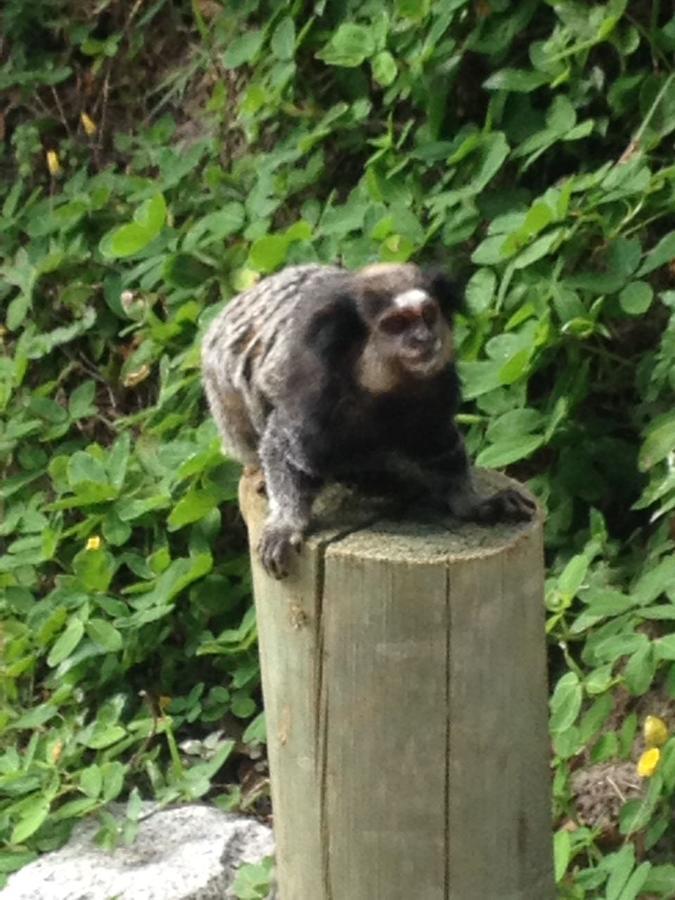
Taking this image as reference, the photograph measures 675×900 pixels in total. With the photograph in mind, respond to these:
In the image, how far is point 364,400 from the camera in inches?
105

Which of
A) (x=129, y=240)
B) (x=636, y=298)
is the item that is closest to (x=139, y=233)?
(x=129, y=240)

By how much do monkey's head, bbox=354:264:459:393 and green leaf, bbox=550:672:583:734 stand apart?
110 centimetres

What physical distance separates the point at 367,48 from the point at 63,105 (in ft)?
6.65

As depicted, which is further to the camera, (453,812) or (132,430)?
(132,430)

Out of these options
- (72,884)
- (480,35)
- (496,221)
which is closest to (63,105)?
(480,35)

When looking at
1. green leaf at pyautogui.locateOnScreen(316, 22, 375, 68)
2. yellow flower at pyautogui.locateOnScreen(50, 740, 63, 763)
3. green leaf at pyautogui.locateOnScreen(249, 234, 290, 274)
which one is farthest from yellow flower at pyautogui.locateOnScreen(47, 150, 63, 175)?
yellow flower at pyautogui.locateOnScreen(50, 740, 63, 763)

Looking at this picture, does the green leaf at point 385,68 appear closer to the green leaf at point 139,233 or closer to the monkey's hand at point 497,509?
the green leaf at point 139,233

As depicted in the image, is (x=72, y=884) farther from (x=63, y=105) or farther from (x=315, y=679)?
(x=63, y=105)

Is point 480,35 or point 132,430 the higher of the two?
point 480,35

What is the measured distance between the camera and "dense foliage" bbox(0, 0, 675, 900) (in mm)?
3951

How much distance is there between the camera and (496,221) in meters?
4.41

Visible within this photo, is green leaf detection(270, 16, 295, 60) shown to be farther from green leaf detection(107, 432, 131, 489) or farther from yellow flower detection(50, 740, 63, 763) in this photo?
yellow flower detection(50, 740, 63, 763)

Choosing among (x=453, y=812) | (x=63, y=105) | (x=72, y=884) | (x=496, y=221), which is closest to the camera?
(x=453, y=812)

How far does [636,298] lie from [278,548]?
191 cm
